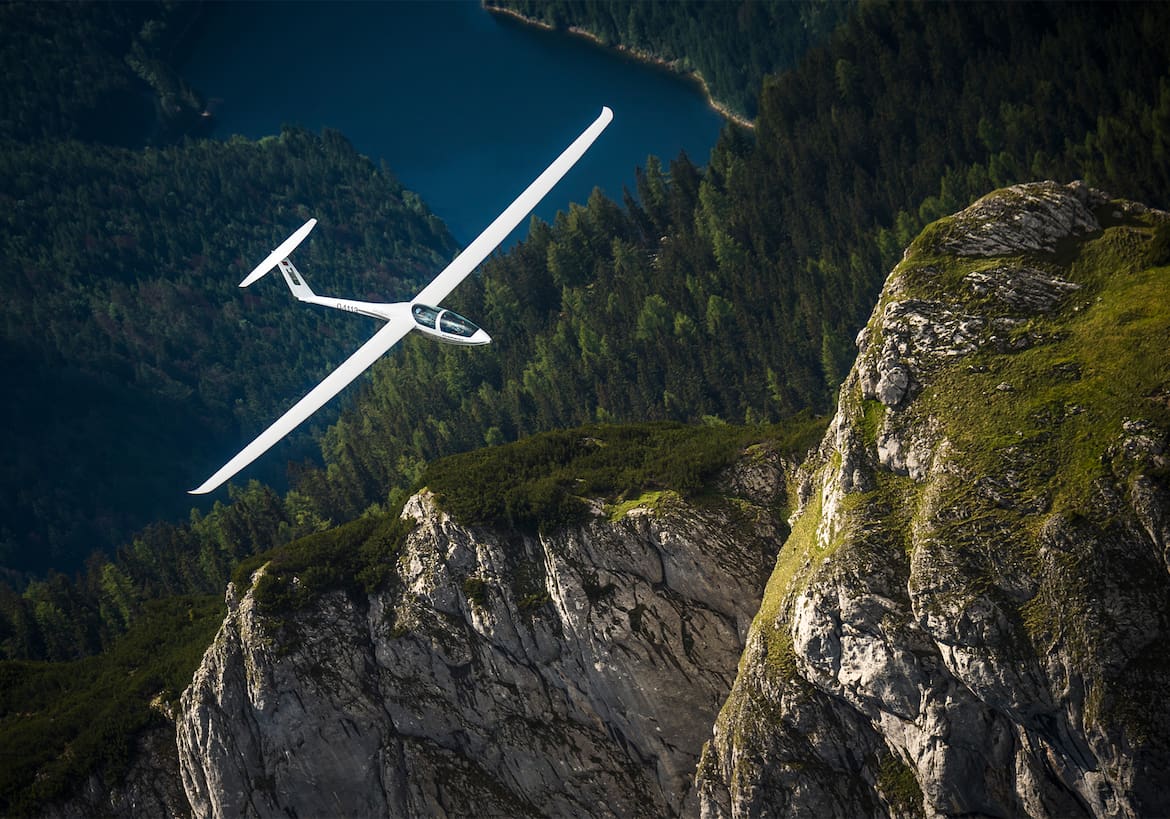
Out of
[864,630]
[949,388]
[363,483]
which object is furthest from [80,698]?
[363,483]

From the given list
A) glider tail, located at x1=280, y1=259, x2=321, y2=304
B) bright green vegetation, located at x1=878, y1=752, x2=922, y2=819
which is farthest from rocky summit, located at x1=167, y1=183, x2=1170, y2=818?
glider tail, located at x1=280, y1=259, x2=321, y2=304

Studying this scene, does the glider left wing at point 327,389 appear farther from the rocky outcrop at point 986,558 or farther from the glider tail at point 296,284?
the rocky outcrop at point 986,558

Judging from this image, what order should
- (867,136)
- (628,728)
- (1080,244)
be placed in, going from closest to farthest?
1. (1080,244)
2. (628,728)
3. (867,136)

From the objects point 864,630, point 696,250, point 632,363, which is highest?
point 696,250

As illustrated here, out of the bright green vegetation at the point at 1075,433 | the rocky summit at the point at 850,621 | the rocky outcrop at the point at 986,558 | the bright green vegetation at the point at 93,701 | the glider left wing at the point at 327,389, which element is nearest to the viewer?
the rocky outcrop at the point at 986,558

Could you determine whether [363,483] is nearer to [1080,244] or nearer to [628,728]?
[628,728]

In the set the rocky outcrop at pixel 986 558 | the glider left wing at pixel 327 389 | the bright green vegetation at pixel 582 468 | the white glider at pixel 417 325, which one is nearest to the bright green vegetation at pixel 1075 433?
the rocky outcrop at pixel 986 558

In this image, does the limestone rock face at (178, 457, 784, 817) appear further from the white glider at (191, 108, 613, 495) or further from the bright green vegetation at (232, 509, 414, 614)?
the white glider at (191, 108, 613, 495)
